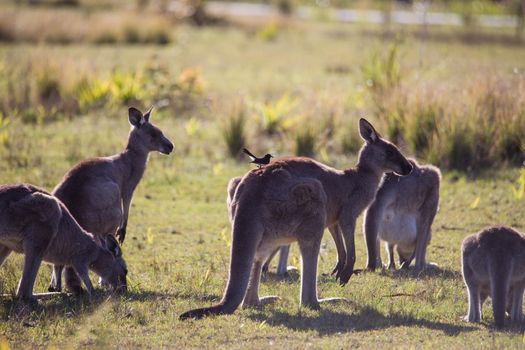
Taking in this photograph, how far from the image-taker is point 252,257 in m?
6.87

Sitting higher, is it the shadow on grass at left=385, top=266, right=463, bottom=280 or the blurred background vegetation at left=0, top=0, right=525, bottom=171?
the blurred background vegetation at left=0, top=0, right=525, bottom=171

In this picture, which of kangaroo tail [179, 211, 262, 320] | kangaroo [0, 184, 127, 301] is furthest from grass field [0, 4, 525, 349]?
kangaroo [0, 184, 127, 301]

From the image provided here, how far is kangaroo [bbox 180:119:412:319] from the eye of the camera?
6.83 meters

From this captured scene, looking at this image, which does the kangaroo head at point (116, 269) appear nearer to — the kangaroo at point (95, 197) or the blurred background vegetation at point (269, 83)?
the kangaroo at point (95, 197)

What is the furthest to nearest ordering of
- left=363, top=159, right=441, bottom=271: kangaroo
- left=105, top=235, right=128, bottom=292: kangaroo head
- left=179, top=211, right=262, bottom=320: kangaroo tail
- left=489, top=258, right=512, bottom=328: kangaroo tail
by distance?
left=363, top=159, right=441, bottom=271: kangaroo, left=105, top=235, right=128, bottom=292: kangaroo head, left=489, top=258, right=512, bottom=328: kangaroo tail, left=179, top=211, right=262, bottom=320: kangaroo tail

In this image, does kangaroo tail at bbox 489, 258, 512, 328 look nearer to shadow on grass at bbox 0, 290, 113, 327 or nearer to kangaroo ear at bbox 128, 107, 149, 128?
shadow on grass at bbox 0, 290, 113, 327

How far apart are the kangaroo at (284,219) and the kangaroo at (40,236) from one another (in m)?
1.20

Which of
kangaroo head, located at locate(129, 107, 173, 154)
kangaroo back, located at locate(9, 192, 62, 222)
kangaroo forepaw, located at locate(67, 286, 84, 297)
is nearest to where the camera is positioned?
kangaroo back, located at locate(9, 192, 62, 222)

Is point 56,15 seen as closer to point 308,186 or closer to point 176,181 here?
point 176,181

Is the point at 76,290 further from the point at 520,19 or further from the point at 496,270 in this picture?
the point at 520,19

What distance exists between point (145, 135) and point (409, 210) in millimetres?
2845

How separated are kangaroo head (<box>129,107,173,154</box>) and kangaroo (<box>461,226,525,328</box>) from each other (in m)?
3.73

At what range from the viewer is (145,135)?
962cm

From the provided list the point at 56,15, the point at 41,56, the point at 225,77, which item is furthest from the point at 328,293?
the point at 56,15
